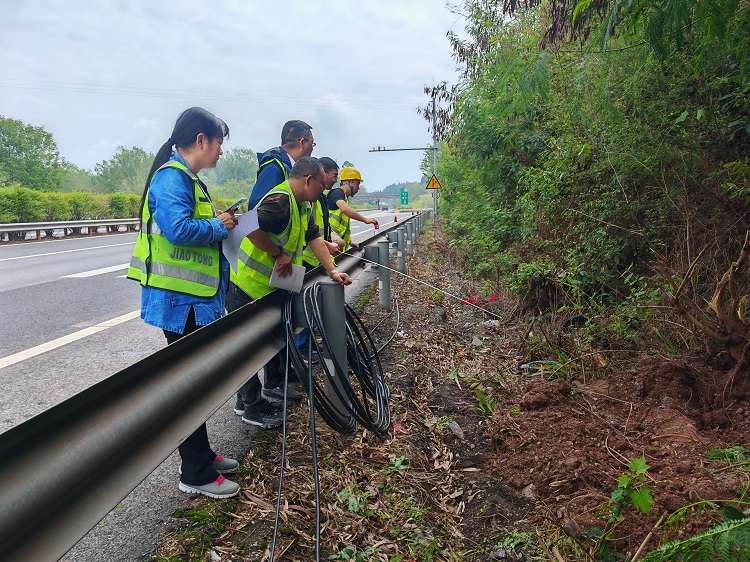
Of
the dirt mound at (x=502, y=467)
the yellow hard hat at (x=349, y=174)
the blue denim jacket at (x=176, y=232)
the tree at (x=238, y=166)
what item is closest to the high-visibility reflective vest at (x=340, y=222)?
the yellow hard hat at (x=349, y=174)

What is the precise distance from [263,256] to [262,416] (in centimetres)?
101

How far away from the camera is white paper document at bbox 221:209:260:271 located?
303cm

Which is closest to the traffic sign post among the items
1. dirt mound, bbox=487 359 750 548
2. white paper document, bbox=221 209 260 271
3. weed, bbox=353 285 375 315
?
Answer: weed, bbox=353 285 375 315

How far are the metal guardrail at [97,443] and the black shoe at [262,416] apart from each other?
1445mm

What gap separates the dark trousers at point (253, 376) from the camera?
11.4 feet

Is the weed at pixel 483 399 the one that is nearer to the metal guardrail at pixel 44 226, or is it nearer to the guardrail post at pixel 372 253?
the guardrail post at pixel 372 253

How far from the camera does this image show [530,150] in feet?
33.7

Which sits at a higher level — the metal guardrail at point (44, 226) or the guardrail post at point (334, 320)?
the guardrail post at point (334, 320)

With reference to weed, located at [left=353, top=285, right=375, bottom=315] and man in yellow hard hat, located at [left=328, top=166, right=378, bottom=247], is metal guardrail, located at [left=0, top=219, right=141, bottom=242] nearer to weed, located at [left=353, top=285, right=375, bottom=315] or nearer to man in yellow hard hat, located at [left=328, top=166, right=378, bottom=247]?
weed, located at [left=353, top=285, right=375, bottom=315]

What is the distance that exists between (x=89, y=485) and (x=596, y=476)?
95.9 inches

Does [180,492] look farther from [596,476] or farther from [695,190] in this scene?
[695,190]

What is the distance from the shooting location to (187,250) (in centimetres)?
286

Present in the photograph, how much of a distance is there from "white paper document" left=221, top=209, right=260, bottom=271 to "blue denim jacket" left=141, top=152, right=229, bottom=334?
0.32ft

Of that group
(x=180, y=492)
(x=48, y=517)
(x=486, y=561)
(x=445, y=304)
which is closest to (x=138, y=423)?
(x=48, y=517)
